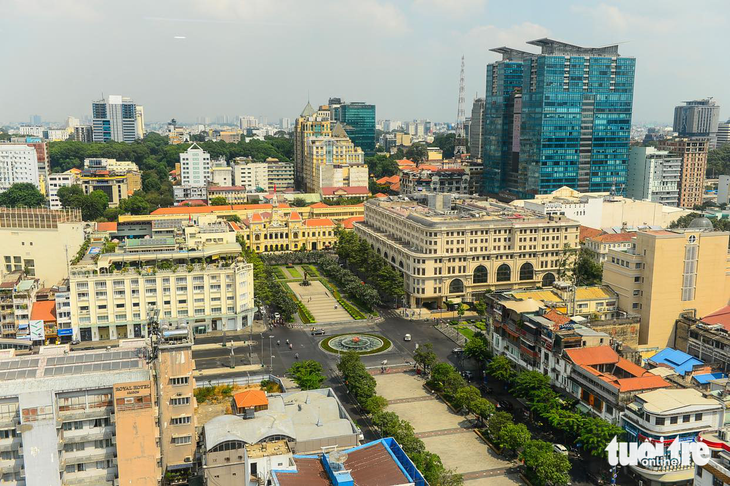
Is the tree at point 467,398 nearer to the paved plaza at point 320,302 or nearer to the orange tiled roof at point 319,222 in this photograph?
the paved plaza at point 320,302

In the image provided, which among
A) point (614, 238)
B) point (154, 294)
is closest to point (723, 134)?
point (614, 238)

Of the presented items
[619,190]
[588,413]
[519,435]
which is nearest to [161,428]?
[519,435]

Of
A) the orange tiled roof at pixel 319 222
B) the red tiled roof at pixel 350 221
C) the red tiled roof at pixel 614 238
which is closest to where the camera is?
the red tiled roof at pixel 614 238

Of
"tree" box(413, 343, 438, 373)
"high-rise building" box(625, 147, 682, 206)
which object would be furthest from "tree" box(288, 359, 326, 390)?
"high-rise building" box(625, 147, 682, 206)

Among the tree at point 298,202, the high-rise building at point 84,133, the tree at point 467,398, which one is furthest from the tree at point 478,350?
the high-rise building at point 84,133

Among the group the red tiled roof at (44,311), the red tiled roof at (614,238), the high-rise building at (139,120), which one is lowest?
the red tiled roof at (44,311)

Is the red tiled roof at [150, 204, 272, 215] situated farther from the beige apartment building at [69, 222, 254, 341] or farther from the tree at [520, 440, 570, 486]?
the tree at [520, 440, 570, 486]
